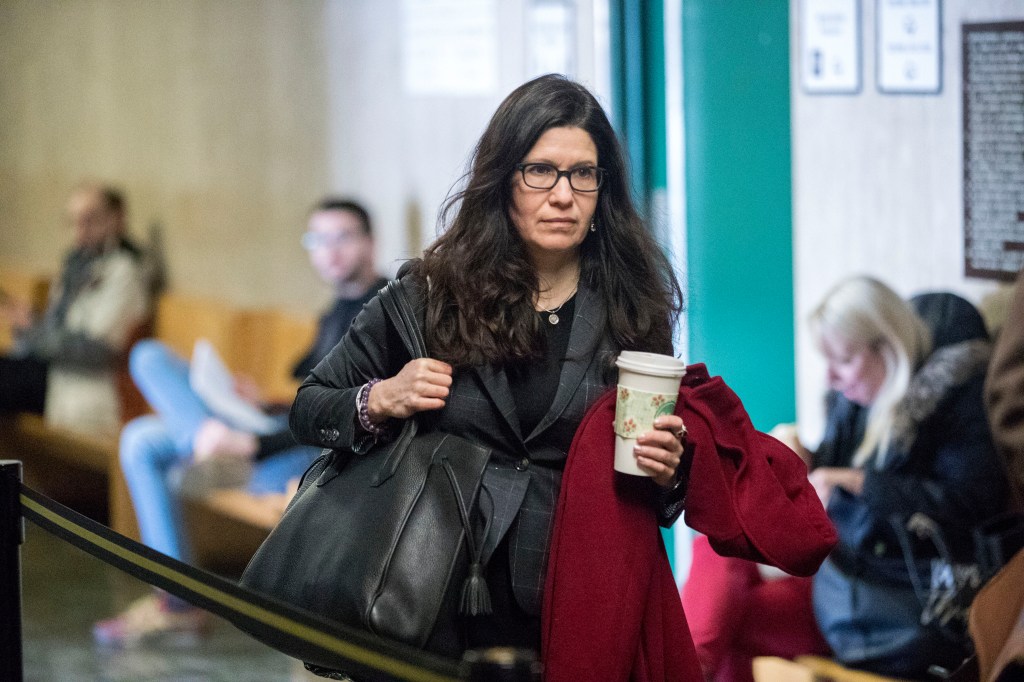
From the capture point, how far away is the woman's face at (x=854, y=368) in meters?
3.85

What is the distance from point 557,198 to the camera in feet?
6.76

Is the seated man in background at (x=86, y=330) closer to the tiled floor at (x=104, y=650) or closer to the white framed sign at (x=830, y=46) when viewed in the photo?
the tiled floor at (x=104, y=650)

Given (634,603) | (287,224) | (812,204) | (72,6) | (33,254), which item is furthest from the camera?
(33,254)

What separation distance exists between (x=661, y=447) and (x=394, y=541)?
0.43m

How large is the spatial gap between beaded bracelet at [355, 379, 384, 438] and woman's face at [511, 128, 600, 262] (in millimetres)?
357

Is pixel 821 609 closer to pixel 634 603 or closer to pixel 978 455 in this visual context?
pixel 978 455

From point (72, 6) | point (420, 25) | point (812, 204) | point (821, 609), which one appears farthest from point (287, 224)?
point (821, 609)

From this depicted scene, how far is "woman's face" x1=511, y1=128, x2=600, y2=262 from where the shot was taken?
2.07m

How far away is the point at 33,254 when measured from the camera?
876 centimetres

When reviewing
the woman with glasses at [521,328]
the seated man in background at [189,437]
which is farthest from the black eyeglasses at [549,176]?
the seated man in background at [189,437]

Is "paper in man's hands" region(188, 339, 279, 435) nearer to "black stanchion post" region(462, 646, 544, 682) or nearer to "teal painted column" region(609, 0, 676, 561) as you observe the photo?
"teal painted column" region(609, 0, 676, 561)

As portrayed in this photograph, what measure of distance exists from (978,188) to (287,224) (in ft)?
12.9

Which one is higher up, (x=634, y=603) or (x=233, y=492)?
(x=634, y=603)

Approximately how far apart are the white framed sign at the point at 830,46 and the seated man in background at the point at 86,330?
4098mm
